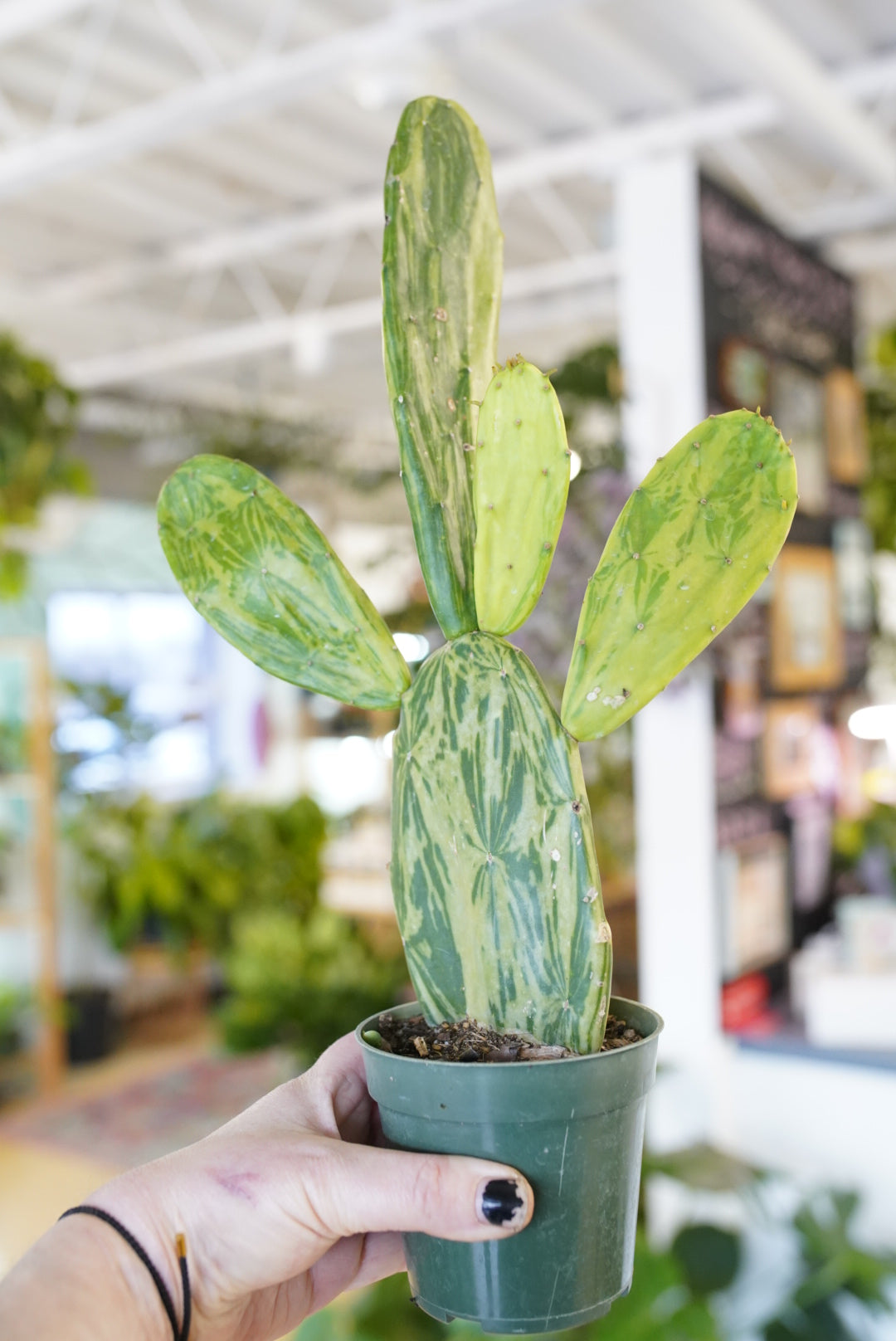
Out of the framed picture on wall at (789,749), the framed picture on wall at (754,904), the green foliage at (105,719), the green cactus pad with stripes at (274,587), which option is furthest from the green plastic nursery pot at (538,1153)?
the green foliage at (105,719)

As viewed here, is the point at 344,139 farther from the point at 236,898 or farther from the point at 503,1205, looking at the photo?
the point at 503,1205

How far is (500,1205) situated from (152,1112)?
511cm

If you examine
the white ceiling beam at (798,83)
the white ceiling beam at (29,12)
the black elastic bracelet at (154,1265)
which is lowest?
the black elastic bracelet at (154,1265)

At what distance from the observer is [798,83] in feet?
12.5

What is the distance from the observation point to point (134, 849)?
265 inches

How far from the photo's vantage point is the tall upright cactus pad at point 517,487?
34.4 inches

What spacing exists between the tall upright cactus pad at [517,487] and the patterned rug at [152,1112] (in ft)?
13.2

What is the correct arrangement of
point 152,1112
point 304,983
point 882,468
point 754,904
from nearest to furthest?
point 754,904
point 882,468
point 304,983
point 152,1112

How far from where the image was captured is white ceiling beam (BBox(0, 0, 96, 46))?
4.23m

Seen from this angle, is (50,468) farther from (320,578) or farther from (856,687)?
(320,578)

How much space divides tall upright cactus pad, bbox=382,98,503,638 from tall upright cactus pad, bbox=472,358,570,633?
1.7 inches

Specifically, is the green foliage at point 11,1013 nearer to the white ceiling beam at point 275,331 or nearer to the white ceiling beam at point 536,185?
the white ceiling beam at point 275,331

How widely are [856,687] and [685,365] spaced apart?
1.45m

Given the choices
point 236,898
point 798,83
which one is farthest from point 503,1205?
point 236,898
